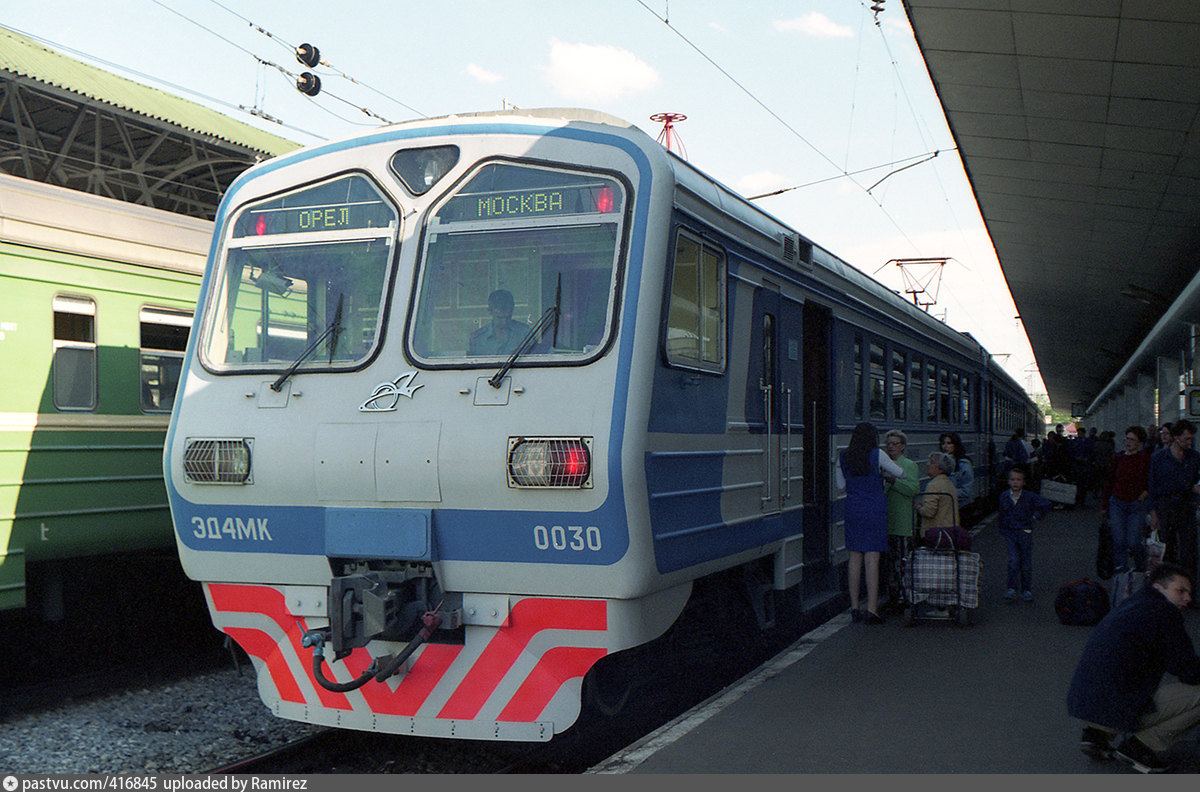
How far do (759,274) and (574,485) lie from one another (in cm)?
244

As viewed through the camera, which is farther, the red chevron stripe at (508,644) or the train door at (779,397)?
the train door at (779,397)

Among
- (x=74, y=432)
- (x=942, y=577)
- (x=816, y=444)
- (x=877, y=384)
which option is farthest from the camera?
(x=877, y=384)

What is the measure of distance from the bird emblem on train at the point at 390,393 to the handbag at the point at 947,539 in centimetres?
515

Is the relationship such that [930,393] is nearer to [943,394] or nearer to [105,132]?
[943,394]

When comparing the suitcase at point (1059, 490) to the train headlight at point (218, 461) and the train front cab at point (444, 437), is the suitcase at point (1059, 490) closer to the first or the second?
the train front cab at point (444, 437)

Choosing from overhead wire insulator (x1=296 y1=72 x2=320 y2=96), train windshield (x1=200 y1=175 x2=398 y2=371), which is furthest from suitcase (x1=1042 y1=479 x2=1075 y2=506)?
train windshield (x1=200 y1=175 x2=398 y2=371)

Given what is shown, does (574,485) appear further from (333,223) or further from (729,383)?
(333,223)

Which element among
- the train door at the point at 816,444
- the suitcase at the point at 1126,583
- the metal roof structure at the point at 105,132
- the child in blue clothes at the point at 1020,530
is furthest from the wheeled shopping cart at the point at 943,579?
the metal roof structure at the point at 105,132

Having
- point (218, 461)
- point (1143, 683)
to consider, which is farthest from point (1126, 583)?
point (218, 461)

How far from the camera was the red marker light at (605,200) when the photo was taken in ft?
17.9

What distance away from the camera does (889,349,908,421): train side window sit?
11.2 metres

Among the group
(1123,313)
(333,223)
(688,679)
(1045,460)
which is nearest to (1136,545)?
(688,679)

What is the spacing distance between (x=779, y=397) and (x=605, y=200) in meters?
2.36

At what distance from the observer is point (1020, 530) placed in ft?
33.6
